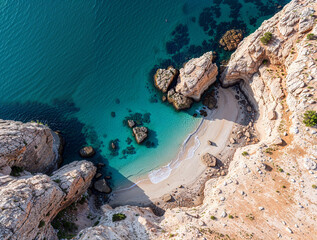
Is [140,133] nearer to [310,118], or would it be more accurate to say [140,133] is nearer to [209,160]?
[209,160]

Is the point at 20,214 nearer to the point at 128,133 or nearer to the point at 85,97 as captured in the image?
the point at 128,133

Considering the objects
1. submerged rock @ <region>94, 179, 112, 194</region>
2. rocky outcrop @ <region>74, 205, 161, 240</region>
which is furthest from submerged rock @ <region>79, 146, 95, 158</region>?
rocky outcrop @ <region>74, 205, 161, 240</region>

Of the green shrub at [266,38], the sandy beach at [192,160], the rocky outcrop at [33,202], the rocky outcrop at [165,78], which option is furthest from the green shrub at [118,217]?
the green shrub at [266,38]

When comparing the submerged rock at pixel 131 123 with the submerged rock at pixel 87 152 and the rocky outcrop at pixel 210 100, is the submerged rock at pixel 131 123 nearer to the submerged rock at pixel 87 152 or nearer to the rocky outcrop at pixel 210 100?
the submerged rock at pixel 87 152

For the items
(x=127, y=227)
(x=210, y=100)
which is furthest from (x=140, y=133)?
(x=127, y=227)

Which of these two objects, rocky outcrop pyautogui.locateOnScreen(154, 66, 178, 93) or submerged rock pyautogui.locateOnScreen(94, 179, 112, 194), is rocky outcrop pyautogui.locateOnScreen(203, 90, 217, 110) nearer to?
rocky outcrop pyautogui.locateOnScreen(154, 66, 178, 93)
